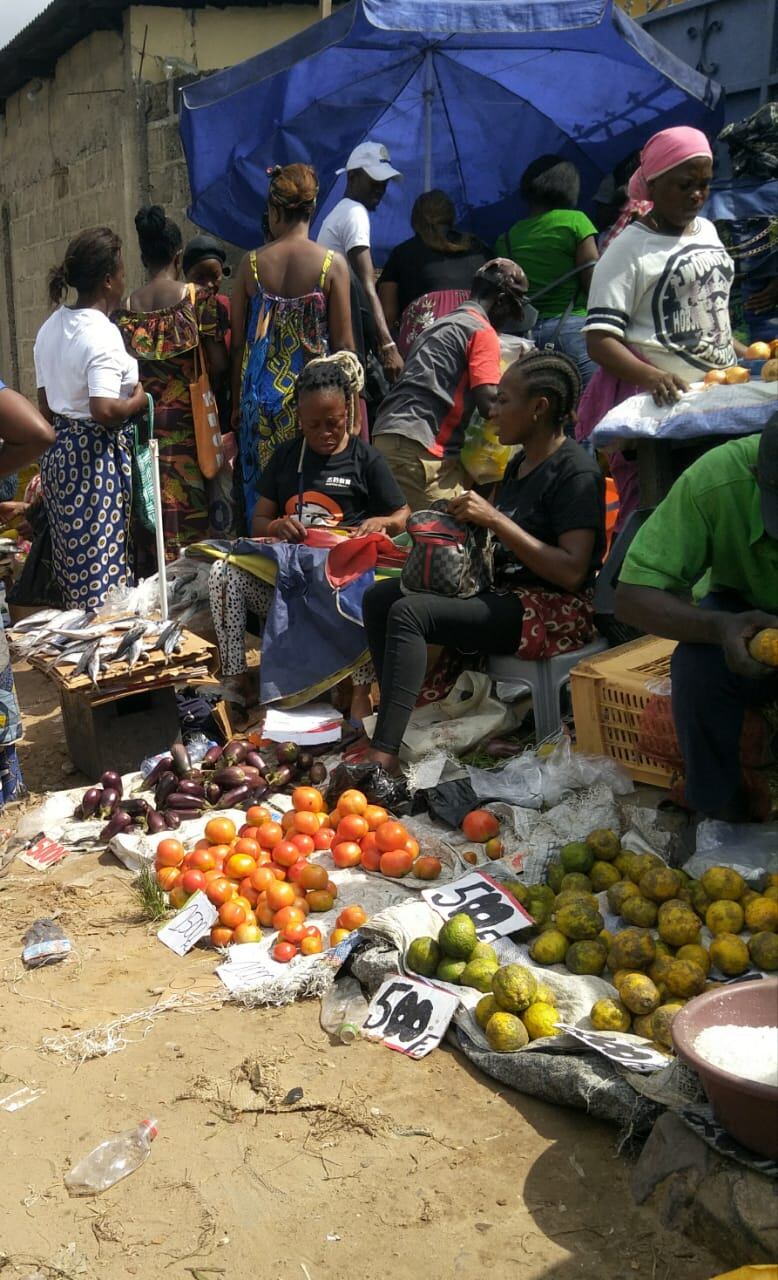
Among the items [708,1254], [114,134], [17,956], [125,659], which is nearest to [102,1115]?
[17,956]

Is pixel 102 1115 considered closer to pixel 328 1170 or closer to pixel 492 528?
pixel 328 1170

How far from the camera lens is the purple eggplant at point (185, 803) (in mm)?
4594

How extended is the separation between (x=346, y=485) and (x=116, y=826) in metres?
1.94

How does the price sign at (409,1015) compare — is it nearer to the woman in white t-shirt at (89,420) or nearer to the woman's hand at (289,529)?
the woman's hand at (289,529)

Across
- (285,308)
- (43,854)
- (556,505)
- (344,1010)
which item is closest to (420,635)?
(556,505)

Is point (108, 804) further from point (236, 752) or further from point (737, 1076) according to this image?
point (737, 1076)

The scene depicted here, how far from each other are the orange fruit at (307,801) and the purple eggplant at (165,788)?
60cm

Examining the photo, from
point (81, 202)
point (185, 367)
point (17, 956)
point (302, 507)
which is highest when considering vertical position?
point (81, 202)

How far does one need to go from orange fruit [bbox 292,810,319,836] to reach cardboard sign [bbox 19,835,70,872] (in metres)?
0.93

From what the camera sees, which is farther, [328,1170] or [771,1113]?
[328,1170]

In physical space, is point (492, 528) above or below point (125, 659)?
above

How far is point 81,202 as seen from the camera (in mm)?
12188

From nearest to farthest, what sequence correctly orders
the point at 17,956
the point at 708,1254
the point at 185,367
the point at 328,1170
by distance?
the point at 708,1254 → the point at 328,1170 → the point at 17,956 → the point at 185,367

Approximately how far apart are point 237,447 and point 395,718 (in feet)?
9.25
